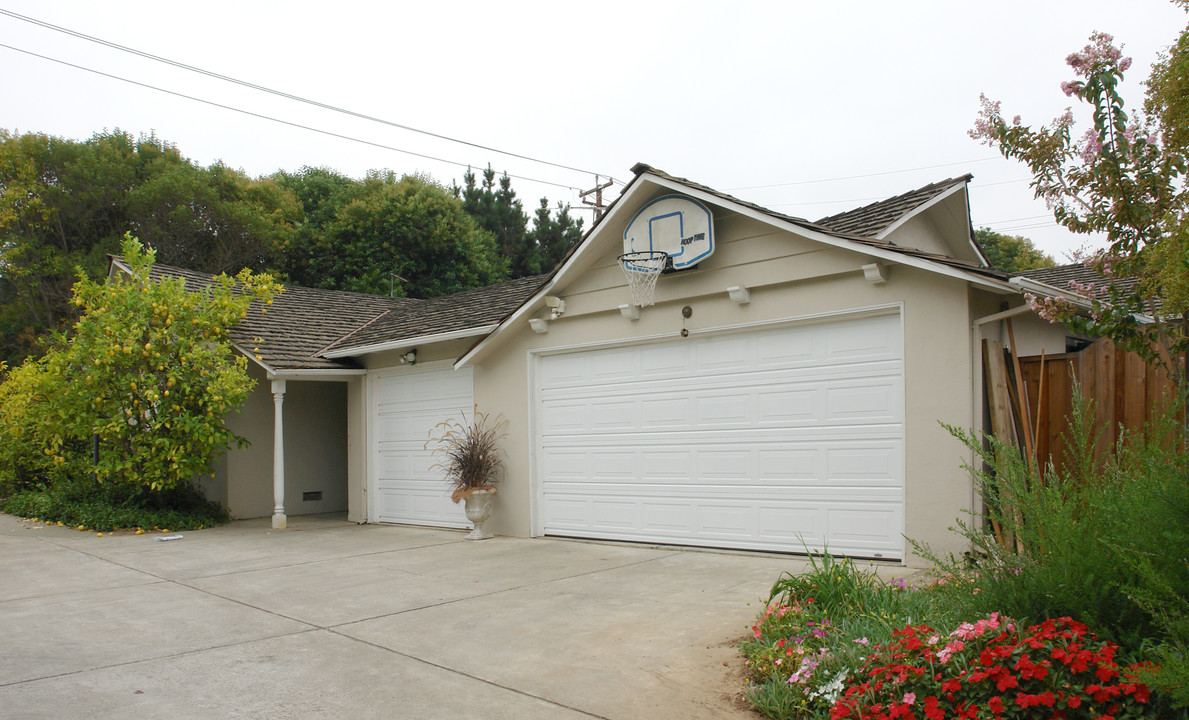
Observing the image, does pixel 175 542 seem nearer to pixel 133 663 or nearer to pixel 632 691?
pixel 133 663

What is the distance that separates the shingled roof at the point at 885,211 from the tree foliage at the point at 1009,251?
25095mm

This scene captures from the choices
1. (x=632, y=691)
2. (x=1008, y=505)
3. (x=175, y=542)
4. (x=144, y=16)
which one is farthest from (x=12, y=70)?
(x=1008, y=505)

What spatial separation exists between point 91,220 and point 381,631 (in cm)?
3024

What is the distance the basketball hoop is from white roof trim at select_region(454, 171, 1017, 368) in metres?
0.57

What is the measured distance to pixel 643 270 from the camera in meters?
9.27

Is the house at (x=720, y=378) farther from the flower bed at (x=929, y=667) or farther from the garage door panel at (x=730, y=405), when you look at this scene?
the flower bed at (x=929, y=667)

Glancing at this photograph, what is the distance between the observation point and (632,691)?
4473 mm

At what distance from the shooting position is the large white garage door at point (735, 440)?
775 cm

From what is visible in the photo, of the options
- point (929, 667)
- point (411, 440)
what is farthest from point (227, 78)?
point (929, 667)

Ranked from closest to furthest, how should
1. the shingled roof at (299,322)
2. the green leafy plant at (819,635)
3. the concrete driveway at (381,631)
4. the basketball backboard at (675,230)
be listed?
the green leafy plant at (819,635) → the concrete driveway at (381,631) → the basketball backboard at (675,230) → the shingled roof at (299,322)

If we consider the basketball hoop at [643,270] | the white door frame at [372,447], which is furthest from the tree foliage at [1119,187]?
the white door frame at [372,447]

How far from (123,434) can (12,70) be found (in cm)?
717

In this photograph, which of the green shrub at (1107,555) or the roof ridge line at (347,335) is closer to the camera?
the green shrub at (1107,555)

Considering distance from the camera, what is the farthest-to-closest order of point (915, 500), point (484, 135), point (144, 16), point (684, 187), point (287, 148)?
point (287, 148) → point (484, 135) → point (144, 16) → point (684, 187) → point (915, 500)
